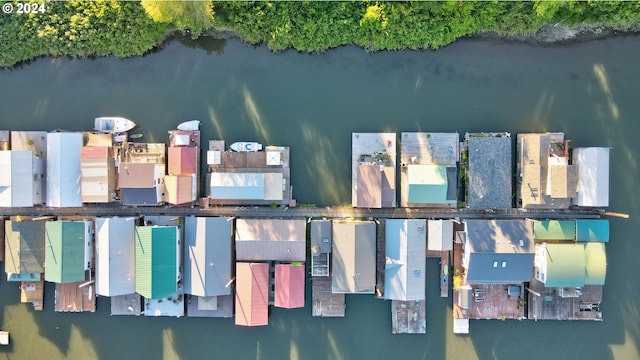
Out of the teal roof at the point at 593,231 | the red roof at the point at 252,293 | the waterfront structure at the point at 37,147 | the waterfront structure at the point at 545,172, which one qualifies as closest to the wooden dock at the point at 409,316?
the red roof at the point at 252,293

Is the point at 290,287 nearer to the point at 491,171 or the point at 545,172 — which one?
the point at 491,171

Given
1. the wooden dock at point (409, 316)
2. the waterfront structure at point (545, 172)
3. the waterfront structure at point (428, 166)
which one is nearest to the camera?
the waterfront structure at point (545, 172)

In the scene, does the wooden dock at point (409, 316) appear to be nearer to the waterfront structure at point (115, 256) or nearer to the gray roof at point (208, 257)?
the gray roof at point (208, 257)

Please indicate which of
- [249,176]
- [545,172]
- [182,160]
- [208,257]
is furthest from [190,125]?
[545,172]

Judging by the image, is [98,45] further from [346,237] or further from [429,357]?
[429,357]

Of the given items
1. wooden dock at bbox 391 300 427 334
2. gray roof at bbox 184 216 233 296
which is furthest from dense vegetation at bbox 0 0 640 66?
wooden dock at bbox 391 300 427 334
